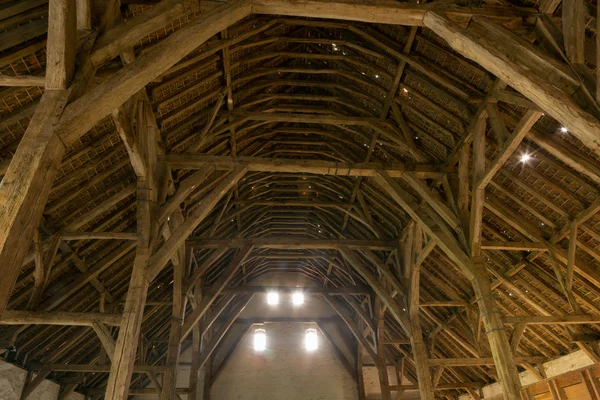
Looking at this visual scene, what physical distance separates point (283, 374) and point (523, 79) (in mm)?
16983

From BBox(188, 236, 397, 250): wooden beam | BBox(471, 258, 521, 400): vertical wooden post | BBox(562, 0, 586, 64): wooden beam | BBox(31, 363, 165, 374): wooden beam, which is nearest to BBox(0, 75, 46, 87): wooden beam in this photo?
BBox(562, 0, 586, 64): wooden beam

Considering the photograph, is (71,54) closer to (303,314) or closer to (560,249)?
(560,249)

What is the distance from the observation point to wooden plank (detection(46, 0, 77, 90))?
3420mm

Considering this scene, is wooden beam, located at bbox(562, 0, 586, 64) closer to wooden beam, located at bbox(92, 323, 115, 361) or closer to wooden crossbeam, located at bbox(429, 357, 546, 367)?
wooden beam, located at bbox(92, 323, 115, 361)

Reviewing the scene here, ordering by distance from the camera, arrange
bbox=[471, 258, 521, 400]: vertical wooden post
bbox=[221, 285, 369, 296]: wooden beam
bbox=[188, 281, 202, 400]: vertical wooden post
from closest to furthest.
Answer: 1. bbox=[471, 258, 521, 400]: vertical wooden post
2. bbox=[188, 281, 202, 400]: vertical wooden post
3. bbox=[221, 285, 369, 296]: wooden beam

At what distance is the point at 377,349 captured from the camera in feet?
46.8

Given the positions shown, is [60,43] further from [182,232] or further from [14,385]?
[14,385]

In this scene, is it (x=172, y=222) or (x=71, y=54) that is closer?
(x=71, y=54)

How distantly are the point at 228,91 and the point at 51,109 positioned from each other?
5654 mm

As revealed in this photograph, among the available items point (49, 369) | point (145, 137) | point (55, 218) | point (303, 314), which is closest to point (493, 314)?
point (145, 137)

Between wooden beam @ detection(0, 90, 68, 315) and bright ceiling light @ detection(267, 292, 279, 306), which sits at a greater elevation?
bright ceiling light @ detection(267, 292, 279, 306)

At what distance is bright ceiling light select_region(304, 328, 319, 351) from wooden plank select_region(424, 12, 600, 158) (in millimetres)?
16613

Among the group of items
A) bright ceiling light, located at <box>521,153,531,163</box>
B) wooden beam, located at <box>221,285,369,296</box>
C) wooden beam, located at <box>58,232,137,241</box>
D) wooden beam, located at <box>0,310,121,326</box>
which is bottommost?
wooden beam, located at <box>0,310,121,326</box>

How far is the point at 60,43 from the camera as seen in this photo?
11.4ft
